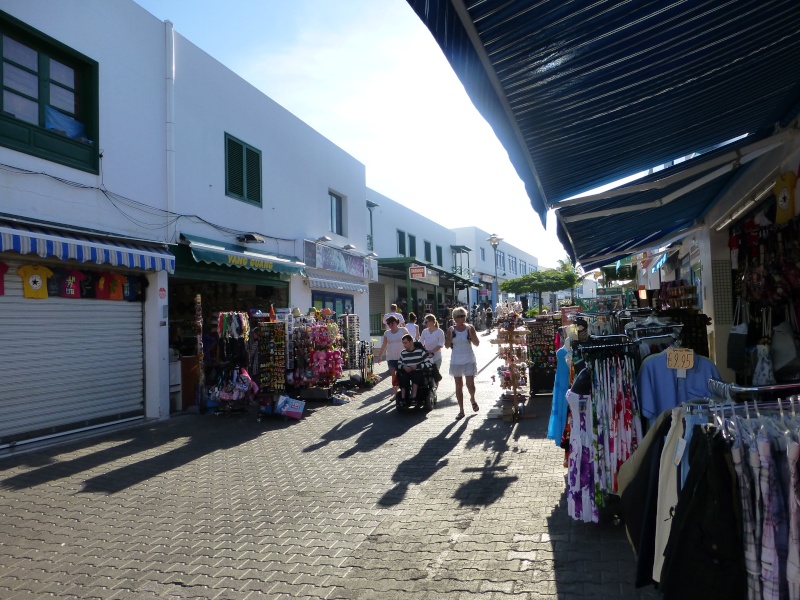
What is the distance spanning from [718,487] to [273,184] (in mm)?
13038

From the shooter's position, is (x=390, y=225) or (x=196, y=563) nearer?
(x=196, y=563)

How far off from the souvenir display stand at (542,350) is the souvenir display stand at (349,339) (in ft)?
15.7

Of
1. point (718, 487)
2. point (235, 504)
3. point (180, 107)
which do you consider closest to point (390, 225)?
point (180, 107)

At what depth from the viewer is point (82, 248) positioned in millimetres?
8102

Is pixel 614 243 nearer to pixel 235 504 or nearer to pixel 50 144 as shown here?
pixel 235 504

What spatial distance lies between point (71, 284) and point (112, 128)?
101 inches

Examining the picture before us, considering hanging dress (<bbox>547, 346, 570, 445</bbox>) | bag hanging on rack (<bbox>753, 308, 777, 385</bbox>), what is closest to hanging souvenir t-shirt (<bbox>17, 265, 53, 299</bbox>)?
hanging dress (<bbox>547, 346, 570, 445</bbox>)

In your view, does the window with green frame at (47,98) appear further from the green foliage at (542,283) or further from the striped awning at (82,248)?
the green foliage at (542,283)

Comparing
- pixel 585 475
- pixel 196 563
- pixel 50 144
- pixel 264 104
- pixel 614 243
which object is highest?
pixel 264 104

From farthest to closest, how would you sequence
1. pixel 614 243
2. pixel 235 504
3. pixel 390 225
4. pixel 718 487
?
1. pixel 390 225
2. pixel 614 243
3. pixel 235 504
4. pixel 718 487

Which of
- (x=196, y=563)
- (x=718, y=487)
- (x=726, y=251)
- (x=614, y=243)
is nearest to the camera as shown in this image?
(x=718, y=487)

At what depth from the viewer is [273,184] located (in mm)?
14234

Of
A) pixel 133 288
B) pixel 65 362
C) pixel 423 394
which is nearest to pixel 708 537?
pixel 423 394

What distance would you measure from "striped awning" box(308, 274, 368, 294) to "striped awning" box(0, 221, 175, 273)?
19.1 ft
